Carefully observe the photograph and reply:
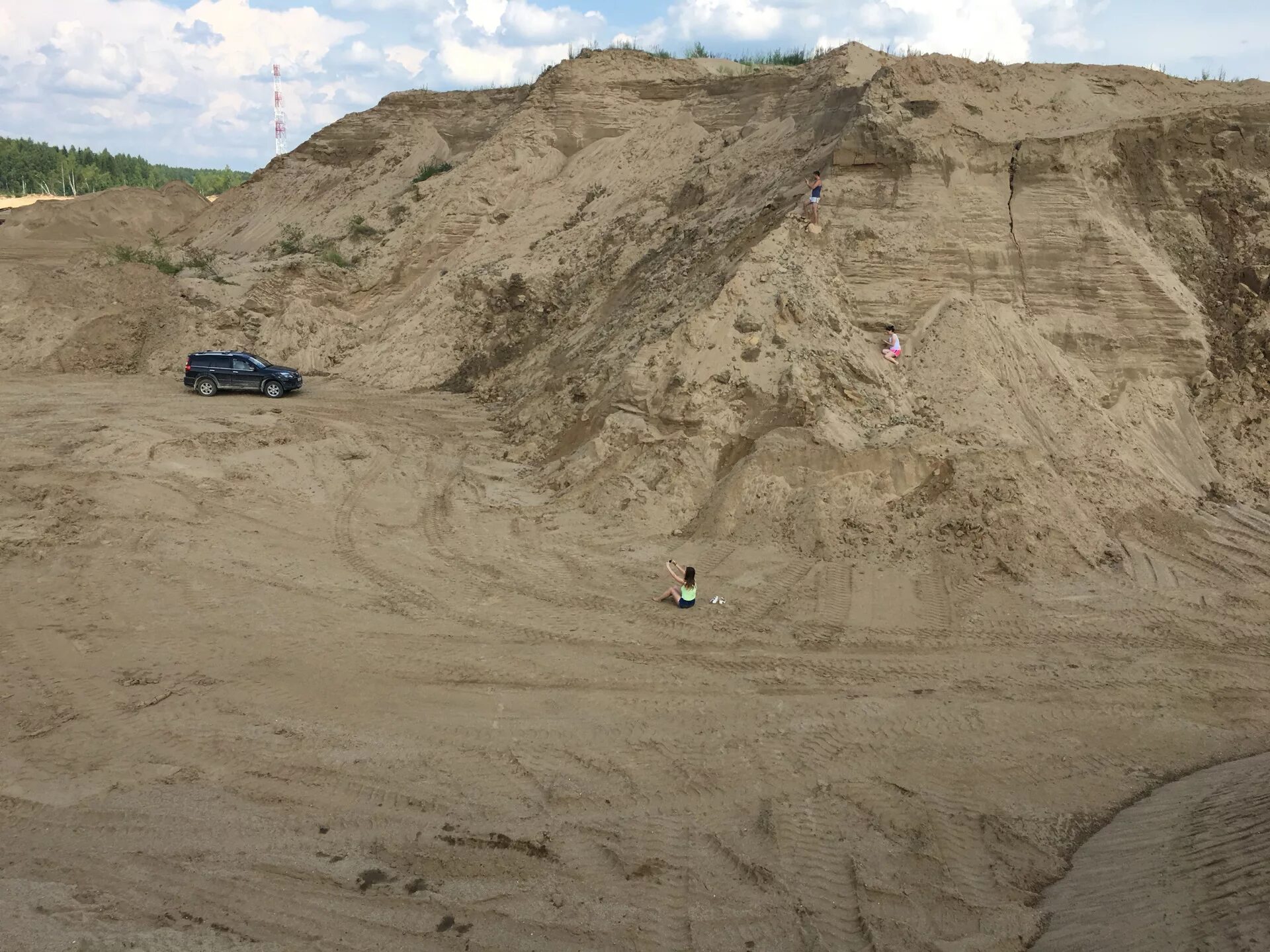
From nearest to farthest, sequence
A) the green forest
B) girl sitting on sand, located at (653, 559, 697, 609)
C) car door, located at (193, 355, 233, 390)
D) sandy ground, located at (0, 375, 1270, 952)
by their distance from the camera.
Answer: sandy ground, located at (0, 375, 1270, 952)
girl sitting on sand, located at (653, 559, 697, 609)
car door, located at (193, 355, 233, 390)
the green forest

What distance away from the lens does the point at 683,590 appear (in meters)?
10.7

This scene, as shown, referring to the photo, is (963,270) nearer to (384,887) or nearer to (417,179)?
(384,887)

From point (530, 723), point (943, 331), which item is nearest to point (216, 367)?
point (530, 723)

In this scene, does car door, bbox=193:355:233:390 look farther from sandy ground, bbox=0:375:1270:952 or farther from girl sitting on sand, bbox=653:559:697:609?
girl sitting on sand, bbox=653:559:697:609

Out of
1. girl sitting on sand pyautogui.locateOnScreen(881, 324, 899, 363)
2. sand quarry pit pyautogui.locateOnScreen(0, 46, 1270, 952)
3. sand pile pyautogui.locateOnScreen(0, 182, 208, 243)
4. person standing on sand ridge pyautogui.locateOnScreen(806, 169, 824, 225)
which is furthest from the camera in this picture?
sand pile pyautogui.locateOnScreen(0, 182, 208, 243)

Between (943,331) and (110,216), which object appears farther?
(110,216)

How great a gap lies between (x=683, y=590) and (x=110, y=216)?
31.3 m

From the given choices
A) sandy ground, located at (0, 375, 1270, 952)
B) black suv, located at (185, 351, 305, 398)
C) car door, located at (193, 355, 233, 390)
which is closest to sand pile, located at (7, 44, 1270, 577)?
sandy ground, located at (0, 375, 1270, 952)

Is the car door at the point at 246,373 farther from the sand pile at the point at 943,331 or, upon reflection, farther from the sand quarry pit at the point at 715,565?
the sand pile at the point at 943,331

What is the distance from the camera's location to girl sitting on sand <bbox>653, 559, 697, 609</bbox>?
34.8ft

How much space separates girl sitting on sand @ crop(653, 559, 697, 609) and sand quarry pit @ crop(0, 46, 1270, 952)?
0.24 metres

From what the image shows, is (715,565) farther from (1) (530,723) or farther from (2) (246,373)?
(2) (246,373)

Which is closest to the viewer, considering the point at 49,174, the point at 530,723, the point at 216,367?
the point at 530,723

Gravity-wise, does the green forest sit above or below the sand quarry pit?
above
